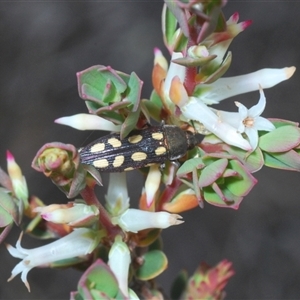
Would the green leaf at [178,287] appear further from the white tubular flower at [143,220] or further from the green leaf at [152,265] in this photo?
the white tubular flower at [143,220]

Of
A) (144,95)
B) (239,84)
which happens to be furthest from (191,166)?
(144,95)

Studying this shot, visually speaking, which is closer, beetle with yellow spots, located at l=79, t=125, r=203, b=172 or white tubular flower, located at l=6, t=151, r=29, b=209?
beetle with yellow spots, located at l=79, t=125, r=203, b=172

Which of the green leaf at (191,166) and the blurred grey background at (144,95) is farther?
the blurred grey background at (144,95)

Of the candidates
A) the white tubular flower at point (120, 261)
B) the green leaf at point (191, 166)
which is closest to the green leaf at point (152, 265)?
the white tubular flower at point (120, 261)

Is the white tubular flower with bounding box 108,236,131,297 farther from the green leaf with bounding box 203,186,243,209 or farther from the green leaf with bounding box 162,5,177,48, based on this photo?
the green leaf with bounding box 162,5,177,48

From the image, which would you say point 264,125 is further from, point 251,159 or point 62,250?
point 62,250

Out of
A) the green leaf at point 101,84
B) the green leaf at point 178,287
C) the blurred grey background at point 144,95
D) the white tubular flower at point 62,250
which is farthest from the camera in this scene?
the blurred grey background at point 144,95

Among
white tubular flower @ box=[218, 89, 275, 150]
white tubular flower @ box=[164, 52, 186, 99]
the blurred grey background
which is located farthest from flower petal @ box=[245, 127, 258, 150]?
the blurred grey background
